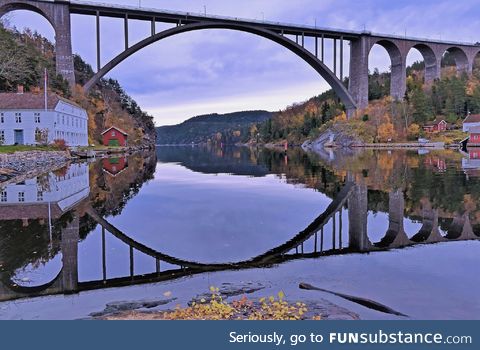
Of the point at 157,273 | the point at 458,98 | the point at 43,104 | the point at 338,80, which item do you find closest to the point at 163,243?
the point at 157,273

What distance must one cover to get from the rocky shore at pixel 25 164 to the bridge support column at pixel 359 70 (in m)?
51.7

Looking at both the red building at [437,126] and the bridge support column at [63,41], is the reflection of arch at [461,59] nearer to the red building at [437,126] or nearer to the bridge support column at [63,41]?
the red building at [437,126]

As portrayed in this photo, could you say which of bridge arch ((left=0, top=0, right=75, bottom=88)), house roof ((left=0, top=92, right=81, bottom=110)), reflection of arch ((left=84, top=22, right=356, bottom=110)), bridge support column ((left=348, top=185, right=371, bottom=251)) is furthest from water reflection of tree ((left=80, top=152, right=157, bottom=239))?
bridge arch ((left=0, top=0, right=75, bottom=88))

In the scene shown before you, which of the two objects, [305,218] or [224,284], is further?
[305,218]

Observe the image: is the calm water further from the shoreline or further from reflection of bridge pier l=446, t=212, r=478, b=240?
the shoreline

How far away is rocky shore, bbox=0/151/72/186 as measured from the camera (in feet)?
75.5

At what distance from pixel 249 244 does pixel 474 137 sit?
218ft

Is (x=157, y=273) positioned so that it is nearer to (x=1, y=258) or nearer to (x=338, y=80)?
(x=1, y=258)

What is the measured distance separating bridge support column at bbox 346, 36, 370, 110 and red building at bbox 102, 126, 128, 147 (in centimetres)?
3968

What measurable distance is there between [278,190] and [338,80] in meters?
52.1

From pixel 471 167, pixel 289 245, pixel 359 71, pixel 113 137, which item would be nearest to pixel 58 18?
pixel 113 137

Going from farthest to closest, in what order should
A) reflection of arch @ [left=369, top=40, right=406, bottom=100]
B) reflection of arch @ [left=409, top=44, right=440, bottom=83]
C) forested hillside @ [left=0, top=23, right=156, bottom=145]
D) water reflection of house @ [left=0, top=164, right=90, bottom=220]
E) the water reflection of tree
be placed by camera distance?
reflection of arch @ [left=409, top=44, right=440, bottom=83]
reflection of arch @ [left=369, top=40, right=406, bottom=100]
forested hillside @ [left=0, top=23, right=156, bottom=145]
water reflection of house @ [left=0, top=164, right=90, bottom=220]
the water reflection of tree

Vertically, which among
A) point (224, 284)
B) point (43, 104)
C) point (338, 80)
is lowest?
point (224, 284)
